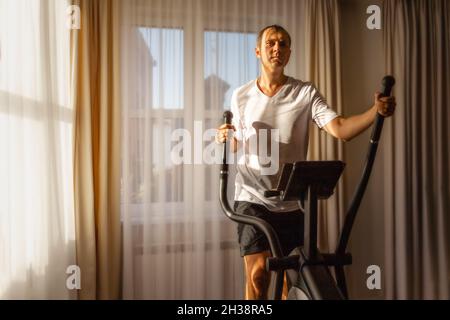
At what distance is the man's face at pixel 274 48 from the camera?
1376 mm

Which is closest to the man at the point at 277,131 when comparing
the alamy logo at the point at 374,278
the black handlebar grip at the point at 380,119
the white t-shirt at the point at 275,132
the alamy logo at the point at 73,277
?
the white t-shirt at the point at 275,132

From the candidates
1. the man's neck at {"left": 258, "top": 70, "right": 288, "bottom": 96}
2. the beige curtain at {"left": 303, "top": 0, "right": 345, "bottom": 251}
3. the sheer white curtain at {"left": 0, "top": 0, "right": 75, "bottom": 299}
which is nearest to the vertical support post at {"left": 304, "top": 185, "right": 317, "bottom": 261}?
the man's neck at {"left": 258, "top": 70, "right": 288, "bottom": 96}

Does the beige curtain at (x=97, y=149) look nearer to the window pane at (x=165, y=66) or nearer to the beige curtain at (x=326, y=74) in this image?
the window pane at (x=165, y=66)

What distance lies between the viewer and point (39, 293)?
149 cm

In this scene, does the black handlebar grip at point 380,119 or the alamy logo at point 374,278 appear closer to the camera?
the black handlebar grip at point 380,119

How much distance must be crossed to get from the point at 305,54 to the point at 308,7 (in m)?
0.33

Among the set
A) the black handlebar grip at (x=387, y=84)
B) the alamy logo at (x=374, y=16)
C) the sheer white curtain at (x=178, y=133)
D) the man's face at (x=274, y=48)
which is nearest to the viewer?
the black handlebar grip at (x=387, y=84)

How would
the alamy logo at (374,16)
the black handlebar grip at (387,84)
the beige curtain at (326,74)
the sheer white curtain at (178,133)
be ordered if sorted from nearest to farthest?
1. the black handlebar grip at (387,84)
2. the sheer white curtain at (178,133)
3. the beige curtain at (326,74)
4. the alamy logo at (374,16)

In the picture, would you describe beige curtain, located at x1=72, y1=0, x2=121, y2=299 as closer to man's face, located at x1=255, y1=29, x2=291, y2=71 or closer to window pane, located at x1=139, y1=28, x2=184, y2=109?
window pane, located at x1=139, y1=28, x2=184, y2=109

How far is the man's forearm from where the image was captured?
1.18m

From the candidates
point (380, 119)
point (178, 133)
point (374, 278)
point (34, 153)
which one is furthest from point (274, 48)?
point (374, 278)

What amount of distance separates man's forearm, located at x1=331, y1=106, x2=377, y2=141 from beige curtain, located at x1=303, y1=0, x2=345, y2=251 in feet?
2.90

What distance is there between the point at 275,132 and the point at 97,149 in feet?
4.04
